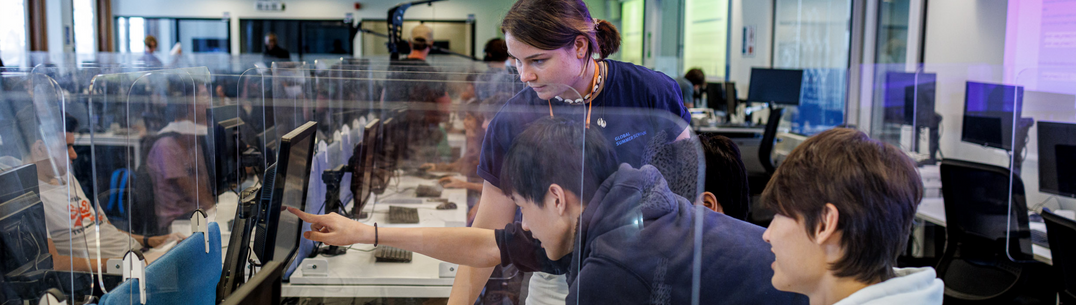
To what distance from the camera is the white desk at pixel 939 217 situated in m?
2.76

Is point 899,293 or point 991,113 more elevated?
point 991,113

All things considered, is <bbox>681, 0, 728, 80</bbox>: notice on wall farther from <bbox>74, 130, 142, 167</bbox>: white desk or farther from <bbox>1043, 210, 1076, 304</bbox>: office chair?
<bbox>74, 130, 142, 167</bbox>: white desk

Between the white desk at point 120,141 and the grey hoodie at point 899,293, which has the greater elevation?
the white desk at point 120,141

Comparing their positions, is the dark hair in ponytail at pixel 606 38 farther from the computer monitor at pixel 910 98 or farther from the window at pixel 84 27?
the window at pixel 84 27

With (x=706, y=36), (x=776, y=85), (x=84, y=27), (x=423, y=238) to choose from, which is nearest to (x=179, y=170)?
(x=423, y=238)

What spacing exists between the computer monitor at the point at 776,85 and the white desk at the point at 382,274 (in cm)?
511

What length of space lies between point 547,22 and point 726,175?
16.9 inches

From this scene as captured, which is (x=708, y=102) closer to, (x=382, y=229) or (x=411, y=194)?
(x=411, y=194)

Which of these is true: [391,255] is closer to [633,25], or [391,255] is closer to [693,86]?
[693,86]

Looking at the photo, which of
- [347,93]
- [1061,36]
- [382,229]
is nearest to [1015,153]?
[1061,36]

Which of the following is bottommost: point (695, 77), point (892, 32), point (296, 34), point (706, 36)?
point (695, 77)

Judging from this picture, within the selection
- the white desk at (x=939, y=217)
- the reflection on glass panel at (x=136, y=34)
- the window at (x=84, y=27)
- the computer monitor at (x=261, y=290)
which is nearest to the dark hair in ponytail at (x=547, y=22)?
the computer monitor at (x=261, y=290)

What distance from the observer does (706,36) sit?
846cm

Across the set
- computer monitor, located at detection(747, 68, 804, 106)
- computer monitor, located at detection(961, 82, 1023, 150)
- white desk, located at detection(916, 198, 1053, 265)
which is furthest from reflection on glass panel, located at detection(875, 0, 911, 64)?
white desk, located at detection(916, 198, 1053, 265)
